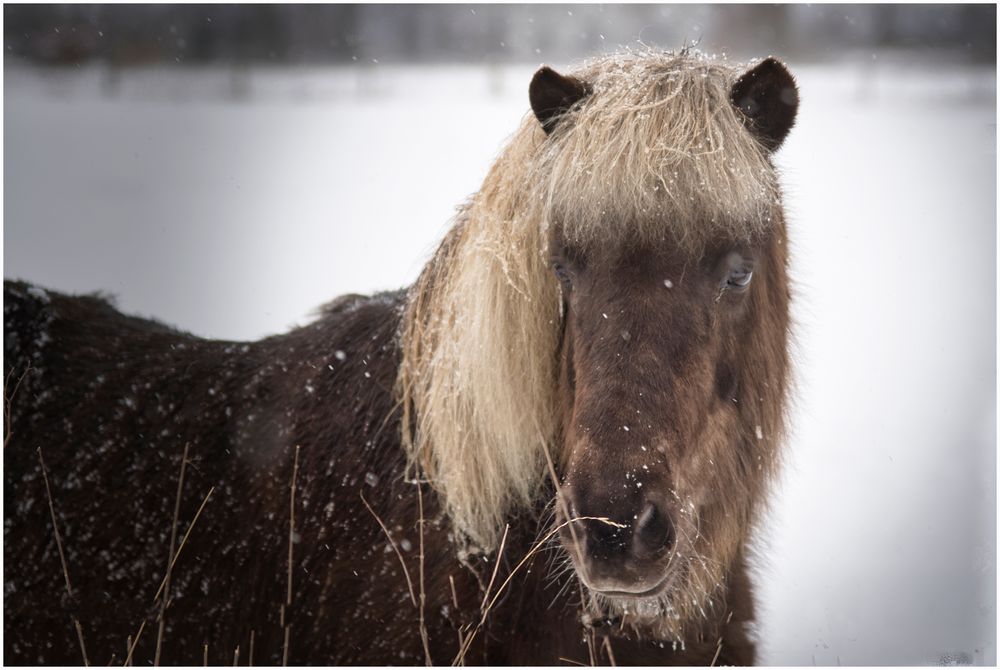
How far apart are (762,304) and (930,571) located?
281 cm

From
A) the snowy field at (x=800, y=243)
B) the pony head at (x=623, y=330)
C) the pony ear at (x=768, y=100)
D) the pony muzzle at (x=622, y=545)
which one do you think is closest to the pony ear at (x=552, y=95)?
the pony head at (x=623, y=330)

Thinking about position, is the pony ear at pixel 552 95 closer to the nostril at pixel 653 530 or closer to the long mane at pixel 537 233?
the long mane at pixel 537 233

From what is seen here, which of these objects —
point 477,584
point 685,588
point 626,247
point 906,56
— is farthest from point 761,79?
point 906,56

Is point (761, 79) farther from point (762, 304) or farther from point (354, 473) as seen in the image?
point (354, 473)

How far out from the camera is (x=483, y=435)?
204 cm

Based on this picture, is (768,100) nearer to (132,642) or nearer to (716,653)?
(716,653)

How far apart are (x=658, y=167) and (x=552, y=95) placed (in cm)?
37

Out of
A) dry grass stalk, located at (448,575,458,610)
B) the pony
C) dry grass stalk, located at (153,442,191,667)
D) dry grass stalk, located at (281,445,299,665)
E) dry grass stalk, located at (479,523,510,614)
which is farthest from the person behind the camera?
dry grass stalk, located at (153,442,191,667)

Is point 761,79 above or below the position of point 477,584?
above

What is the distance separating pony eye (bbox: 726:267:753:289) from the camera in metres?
1.84

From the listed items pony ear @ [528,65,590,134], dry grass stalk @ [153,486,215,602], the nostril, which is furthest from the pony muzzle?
dry grass stalk @ [153,486,215,602]

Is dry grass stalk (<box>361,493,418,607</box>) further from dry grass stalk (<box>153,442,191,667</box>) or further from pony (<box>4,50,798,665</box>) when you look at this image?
dry grass stalk (<box>153,442,191,667</box>)

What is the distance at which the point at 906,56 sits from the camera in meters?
5.09

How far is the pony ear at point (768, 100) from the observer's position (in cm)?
185
